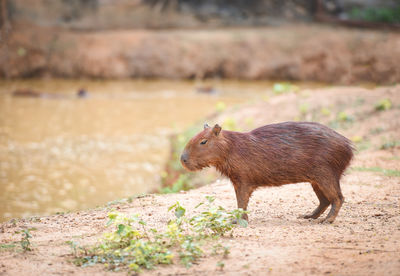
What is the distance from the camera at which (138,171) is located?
1155 centimetres

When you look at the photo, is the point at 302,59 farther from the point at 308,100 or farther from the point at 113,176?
the point at 113,176

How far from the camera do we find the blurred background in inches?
429

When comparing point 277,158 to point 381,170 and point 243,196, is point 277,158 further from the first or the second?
point 381,170

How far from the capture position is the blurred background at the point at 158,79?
429 inches

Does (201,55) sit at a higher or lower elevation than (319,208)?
higher

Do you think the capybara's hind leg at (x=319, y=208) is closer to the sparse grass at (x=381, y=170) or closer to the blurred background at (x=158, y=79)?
the sparse grass at (x=381, y=170)

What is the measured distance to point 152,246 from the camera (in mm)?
4219

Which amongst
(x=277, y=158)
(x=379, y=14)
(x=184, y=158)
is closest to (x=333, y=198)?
(x=277, y=158)

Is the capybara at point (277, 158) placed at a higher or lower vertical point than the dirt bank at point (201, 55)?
lower

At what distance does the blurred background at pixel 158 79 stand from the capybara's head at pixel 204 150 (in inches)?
185

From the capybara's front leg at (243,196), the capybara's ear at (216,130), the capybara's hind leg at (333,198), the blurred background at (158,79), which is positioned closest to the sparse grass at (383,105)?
the blurred background at (158,79)

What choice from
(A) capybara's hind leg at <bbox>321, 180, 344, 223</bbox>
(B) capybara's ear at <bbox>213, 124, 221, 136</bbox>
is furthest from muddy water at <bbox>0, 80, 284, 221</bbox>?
(A) capybara's hind leg at <bbox>321, 180, 344, 223</bbox>

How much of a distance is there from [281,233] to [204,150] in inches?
46.0

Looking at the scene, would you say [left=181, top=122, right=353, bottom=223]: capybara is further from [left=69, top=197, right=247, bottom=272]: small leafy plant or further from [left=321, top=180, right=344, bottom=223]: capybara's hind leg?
[left=69, top=197, right=247, bottom=272]: small leafy plant
